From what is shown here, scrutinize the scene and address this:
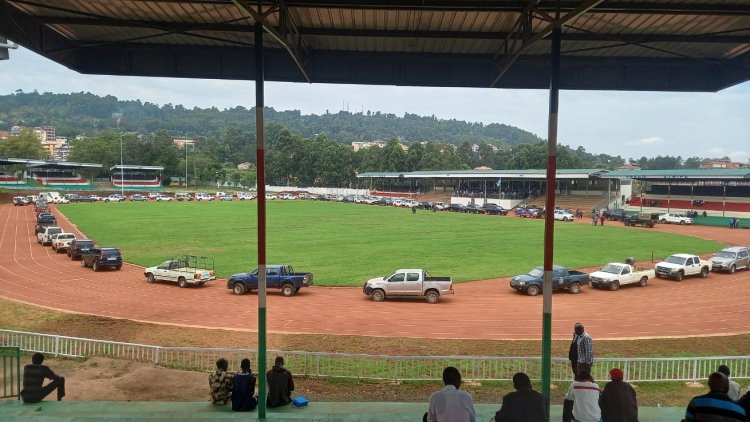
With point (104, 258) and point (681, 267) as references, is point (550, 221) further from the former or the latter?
point (104, 258)

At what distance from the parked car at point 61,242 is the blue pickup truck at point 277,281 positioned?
17.7 metres

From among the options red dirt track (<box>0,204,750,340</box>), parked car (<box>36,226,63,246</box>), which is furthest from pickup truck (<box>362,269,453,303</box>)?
parked car (<box>36,226,63,246</box>)

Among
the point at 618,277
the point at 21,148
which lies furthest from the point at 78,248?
the point at 21,148

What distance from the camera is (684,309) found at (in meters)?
19.8

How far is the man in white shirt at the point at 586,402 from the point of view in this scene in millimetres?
6348

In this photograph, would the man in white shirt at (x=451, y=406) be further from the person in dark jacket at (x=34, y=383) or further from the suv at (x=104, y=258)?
the suv at (x=104, y=258)

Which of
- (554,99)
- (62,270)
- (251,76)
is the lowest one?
(62,270)

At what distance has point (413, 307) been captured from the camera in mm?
19938

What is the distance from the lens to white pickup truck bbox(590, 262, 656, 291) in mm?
23328

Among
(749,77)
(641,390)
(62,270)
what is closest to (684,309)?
(641,390)

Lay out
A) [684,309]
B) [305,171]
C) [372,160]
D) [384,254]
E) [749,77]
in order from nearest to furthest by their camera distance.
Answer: [749,77], [684,309], [384,254], [305,171], [372,160]

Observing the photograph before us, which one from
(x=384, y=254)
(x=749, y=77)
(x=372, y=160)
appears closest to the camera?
(x=749, y=77)

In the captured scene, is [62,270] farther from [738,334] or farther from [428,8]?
[738,334]

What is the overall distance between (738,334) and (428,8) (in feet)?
52.0
